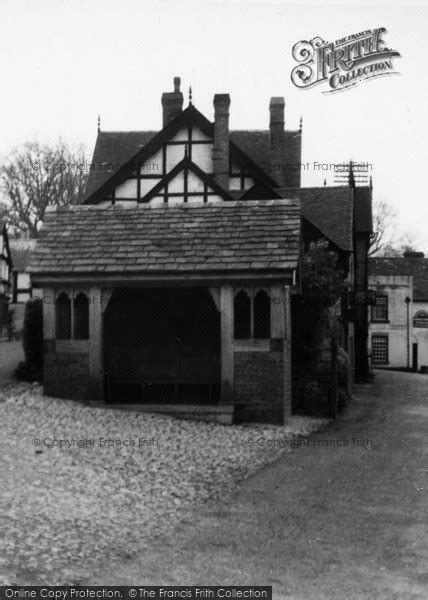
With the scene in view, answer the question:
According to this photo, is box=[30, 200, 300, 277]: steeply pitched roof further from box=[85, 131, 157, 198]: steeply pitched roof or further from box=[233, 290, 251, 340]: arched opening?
box=[85, 131, 157, 198]: steeply pitched roof

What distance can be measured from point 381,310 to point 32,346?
37.4 m

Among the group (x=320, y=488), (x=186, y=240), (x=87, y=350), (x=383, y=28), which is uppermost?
(x=383, y=28)

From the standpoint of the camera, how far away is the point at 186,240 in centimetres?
1806

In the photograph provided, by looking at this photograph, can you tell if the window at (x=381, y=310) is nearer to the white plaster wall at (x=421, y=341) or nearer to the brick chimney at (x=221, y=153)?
the white plaster wall at (x=421, y=341)

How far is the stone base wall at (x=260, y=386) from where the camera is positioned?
56.4ft

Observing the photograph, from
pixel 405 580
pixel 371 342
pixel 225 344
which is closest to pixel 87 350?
pixel 225 344

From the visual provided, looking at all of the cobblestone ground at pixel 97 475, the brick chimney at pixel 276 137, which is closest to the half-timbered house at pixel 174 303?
the cobblestone ground at pixel 97 475

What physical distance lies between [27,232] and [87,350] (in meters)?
49.5

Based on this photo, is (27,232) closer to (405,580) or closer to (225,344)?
(225,344)

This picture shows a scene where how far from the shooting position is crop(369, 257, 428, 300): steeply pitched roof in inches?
2206

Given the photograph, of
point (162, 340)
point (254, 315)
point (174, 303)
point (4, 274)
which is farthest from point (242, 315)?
point (4, 274)

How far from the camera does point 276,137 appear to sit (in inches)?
1441

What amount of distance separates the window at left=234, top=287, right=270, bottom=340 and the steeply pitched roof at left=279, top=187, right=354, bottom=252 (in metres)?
12.4

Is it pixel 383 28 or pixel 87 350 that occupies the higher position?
pixel 383 28
